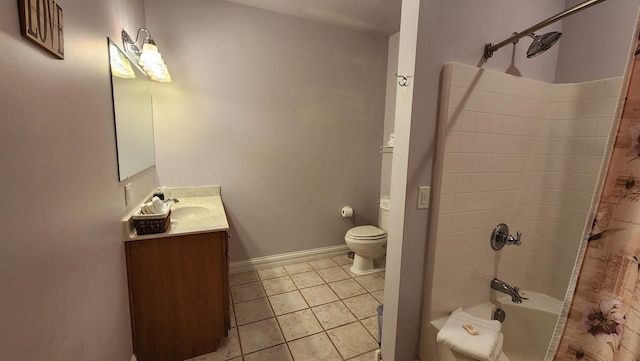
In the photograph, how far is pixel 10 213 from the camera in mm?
572

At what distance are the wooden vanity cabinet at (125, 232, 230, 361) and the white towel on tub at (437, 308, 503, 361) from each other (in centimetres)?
130

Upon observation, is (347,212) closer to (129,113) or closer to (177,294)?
(177,294)

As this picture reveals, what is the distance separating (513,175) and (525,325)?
883mm

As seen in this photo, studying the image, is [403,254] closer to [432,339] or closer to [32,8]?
[432,339]

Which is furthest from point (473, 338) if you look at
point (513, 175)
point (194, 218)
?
point (194, 218)

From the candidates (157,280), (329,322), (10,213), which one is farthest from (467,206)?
(157,280)

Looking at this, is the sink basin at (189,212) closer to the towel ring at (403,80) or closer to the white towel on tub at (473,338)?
the towel ring at (403,80)

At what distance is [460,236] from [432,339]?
1.87ft

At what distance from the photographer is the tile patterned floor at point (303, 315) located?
5.48ft

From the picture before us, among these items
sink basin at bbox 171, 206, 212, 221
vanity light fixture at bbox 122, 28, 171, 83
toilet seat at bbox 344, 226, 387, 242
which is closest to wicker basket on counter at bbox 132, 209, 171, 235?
sink basin at bbox 171, 206, 212, 221

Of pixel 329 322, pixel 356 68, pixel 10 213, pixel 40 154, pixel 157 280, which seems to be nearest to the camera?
pixel 10 213

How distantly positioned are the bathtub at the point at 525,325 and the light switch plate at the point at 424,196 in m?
0.71

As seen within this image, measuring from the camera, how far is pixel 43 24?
0.70m

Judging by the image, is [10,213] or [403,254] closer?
[10,213]
